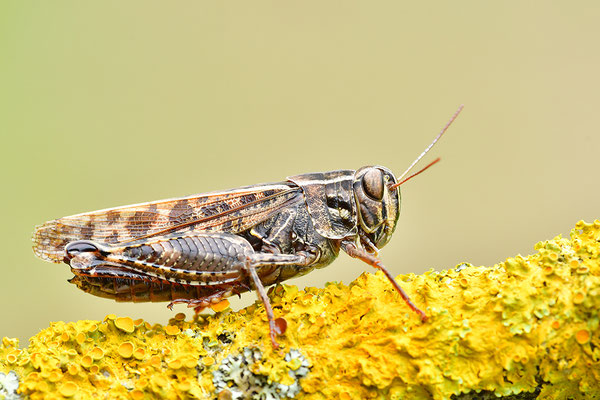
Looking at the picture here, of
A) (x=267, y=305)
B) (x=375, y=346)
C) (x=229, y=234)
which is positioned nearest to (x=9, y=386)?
(x=267, y=305)

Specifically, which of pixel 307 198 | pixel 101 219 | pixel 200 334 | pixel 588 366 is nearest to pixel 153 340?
pixel 200 334

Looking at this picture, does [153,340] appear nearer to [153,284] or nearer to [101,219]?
[153,284]

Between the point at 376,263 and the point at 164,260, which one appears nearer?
the point at 376,263

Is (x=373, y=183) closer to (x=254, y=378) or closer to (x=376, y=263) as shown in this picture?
(x=376, y=263)

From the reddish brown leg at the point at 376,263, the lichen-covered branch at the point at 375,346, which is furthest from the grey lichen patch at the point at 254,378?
the reddish brown leg at the point at 376,263

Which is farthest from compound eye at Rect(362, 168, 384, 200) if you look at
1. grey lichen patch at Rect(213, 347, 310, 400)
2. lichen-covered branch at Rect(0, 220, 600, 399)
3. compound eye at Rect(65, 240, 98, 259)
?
compound eye at Rect(65, 240, 98, 259)

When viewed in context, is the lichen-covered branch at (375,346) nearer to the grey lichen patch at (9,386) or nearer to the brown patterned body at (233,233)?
the grey lichen patch at (9,386)

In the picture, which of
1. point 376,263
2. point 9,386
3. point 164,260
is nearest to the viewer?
point 9,386
